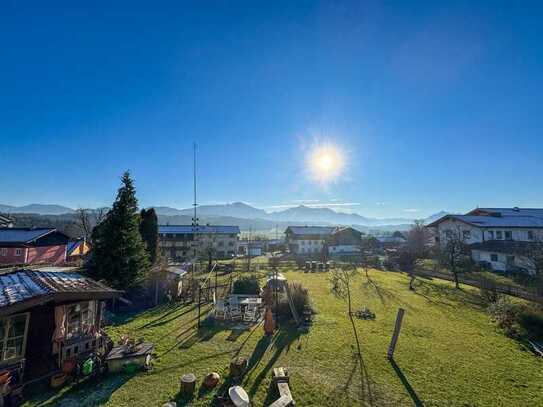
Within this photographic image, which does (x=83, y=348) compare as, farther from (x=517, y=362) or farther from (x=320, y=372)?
(x=517, y=362)

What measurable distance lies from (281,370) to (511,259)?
34.7m

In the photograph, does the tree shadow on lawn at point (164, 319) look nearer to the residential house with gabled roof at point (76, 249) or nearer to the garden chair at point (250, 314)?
the garden chair at point (250, 314)

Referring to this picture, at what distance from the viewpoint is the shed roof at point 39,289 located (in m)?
7.45

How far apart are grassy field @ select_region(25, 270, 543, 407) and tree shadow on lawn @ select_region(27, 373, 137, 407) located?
3cm

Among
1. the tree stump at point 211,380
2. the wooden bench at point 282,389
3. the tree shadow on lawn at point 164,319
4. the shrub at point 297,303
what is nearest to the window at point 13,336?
the tree shadow on lawn at point 164,319

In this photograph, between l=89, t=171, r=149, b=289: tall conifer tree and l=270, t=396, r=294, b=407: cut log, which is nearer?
l=270, t=396, r=294, b=407: cut log

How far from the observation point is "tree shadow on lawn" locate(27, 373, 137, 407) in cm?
718

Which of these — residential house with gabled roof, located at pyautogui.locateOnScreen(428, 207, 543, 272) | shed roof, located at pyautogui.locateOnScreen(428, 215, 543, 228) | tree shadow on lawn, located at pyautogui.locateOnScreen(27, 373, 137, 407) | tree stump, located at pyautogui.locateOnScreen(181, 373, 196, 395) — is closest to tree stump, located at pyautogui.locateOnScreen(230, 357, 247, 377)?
tree stump, located at pyautogui.locateOnScreen(181, 373, 196, 395)

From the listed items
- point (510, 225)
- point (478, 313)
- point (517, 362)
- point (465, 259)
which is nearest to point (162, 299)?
point (517, 362)

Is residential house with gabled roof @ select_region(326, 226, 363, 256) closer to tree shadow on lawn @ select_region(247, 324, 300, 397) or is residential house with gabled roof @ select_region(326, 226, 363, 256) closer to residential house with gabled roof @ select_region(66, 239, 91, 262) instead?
tree shadow on lawn @ select_region(247, 324, 300, 397)

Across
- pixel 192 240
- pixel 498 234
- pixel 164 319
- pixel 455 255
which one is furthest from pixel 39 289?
pixel 498 234

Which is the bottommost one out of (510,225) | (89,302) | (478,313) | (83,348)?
(478,313)

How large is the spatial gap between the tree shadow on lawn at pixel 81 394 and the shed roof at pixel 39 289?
9.06 feet

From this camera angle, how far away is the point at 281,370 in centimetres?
855
